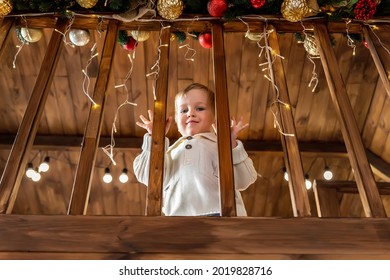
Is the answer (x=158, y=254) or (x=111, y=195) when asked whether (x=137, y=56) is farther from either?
(x=158, y=254)

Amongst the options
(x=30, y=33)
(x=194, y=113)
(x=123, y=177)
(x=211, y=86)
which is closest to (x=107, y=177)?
(x=123, y=177)

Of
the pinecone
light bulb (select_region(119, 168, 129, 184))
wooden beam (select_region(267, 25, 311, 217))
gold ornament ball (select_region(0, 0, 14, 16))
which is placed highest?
light bulb (select_region(119, 168, 129, 184))

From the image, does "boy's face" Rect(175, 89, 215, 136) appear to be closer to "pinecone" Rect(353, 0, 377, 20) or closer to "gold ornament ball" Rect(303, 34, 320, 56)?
"gold ornament ball" Rect(303, 34, 320, 56)

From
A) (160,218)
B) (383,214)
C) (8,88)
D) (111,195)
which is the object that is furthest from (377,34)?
(111,195)

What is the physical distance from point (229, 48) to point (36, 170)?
1900 millimetres

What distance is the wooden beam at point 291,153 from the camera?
119cm

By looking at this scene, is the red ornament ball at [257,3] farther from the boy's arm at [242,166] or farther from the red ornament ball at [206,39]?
the boy's arm at [242,166]

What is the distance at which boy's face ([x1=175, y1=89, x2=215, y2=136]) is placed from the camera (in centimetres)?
185

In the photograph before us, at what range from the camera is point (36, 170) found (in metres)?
3.44

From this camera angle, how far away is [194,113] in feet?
6.13

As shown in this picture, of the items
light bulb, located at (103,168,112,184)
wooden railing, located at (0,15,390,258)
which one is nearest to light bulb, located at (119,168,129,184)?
light bulb, located at (103,168,112,184)

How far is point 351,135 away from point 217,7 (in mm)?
722

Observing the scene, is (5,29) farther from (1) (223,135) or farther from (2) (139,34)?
(1) (223,135)

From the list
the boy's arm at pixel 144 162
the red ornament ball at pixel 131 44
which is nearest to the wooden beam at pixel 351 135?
the boy's arm at pixel 144 162
